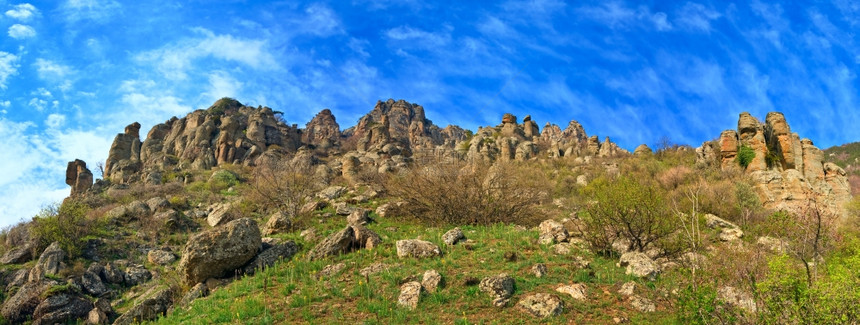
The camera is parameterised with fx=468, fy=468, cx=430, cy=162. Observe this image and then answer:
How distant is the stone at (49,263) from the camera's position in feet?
54.6

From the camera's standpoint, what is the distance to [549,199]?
86.0ft

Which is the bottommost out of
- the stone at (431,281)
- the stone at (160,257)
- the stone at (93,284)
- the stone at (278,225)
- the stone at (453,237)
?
the stone at (431,281)

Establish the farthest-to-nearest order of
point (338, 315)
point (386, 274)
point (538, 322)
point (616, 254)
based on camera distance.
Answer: point (616, 254) → point (386, 274) → point (338, 315) → point (538, 322)

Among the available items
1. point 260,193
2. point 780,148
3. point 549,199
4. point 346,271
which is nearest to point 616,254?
point 346,271

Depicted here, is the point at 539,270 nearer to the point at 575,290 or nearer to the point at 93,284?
the point at 575,290

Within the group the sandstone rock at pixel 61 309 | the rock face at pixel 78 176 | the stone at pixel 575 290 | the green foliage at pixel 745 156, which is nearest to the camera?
the stone at pixel 575 290

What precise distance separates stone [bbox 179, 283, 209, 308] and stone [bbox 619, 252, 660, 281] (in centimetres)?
1033

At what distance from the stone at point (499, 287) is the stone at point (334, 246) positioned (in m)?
4.90

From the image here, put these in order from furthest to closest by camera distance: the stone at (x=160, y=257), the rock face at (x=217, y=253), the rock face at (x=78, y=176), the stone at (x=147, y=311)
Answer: the rock face at (x=78, y=176), the stone at (x=160, y=257), the rock face at (x=217, y=253), the stone at (x=147, y=311)

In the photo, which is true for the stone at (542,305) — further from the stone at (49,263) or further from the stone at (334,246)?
the stone at (49,263)

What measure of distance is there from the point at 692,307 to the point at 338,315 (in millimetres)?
5966

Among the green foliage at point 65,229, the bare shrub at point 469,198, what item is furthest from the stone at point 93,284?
the bare shrub at point 469,198

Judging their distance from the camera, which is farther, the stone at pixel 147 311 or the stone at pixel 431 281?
the stone at pixel 147 311

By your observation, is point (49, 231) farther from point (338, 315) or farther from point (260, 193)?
point (338, 315)
